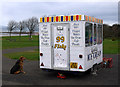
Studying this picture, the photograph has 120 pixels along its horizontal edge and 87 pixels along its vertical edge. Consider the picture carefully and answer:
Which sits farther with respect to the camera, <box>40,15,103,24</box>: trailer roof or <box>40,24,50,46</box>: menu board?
<box>40,24,50,46</box>: menu board

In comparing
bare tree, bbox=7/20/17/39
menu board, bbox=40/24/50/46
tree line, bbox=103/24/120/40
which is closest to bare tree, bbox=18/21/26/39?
bare tree, bbox=7/20/17/39

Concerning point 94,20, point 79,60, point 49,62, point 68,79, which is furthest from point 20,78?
point 94,20

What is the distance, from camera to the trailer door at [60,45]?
7.70 m

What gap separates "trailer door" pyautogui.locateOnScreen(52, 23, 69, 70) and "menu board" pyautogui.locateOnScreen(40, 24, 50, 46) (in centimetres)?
31

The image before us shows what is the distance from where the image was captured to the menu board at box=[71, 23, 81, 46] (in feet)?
24.3

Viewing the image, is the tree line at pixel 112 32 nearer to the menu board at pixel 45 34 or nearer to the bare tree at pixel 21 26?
the bare tree at pixel 21 26

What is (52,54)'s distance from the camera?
316 inches

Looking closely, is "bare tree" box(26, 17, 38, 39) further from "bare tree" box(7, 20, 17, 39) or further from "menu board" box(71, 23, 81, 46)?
"menu board" box(71, 23, 81, 46)

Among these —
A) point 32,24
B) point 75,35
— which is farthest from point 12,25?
point 75,35

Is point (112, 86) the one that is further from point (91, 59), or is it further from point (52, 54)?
point (52, 54)

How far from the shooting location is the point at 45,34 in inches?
320

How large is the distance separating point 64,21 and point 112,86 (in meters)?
3.44

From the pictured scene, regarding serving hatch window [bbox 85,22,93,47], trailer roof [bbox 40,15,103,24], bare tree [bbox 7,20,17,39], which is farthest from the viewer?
bare tree [bbox 7,20,17,39]

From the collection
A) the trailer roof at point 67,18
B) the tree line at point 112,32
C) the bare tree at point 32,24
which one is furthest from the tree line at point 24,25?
the trailer roof at point 67,18
